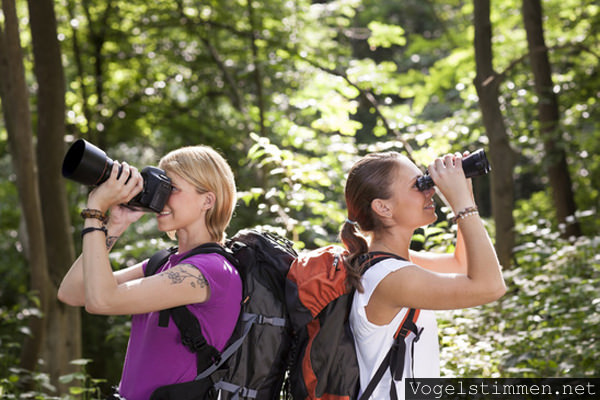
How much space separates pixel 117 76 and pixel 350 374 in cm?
1199

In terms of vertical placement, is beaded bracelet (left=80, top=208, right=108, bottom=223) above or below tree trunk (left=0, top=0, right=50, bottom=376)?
below

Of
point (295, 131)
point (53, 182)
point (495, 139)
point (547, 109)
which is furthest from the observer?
point (547, 109)

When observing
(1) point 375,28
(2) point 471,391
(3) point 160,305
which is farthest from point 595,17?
(3) point 160,305

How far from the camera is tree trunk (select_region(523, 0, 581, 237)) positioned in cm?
861

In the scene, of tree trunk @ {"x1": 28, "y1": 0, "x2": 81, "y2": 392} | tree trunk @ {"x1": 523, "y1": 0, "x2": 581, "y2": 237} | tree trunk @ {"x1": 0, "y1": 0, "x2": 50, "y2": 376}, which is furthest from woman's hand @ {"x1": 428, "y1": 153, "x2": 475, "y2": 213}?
tree trunk @ {"x1": 523, "y1": 0, "x2": 581, "y2": 237}

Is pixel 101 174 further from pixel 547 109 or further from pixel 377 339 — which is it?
pixel 547 109

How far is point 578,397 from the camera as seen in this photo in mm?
3590

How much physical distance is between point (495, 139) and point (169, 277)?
4686 millimetres

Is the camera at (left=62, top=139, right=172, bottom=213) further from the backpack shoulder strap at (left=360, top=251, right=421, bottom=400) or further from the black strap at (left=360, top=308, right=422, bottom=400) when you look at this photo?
the black strap at (left=360, top=308, right=422, bottom=400)

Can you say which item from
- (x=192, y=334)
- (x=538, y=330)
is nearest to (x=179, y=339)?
(x=192, y=334)

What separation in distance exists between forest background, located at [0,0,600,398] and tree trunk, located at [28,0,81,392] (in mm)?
17

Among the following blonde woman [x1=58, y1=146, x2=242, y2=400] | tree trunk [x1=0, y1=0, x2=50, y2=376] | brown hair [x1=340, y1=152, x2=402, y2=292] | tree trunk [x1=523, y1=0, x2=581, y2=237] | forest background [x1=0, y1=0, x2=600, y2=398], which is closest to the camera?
blonde woman [x1=58, y1=146, x2=242, y2=400]

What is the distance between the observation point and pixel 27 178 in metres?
5.43

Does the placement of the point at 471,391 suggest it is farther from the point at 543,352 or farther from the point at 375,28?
the point at 375,28
